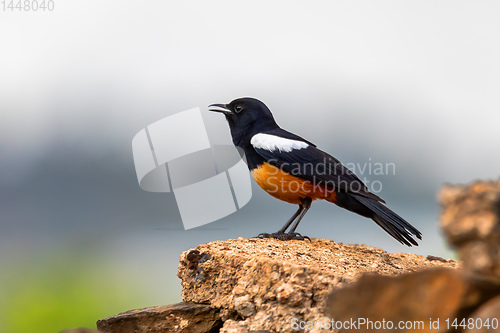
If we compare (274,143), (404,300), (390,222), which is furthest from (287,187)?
(404,300)

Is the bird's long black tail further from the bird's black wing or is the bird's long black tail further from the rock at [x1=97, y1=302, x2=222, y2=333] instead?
the rock at [x1=97, y1=302, x2=222, y2=333]

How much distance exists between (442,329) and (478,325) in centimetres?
18

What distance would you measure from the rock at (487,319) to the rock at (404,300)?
9cm

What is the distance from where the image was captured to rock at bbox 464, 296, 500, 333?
7.32 ft

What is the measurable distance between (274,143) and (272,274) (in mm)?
2251

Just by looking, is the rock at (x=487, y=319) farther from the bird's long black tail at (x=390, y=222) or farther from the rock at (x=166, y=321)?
the bird's long black tail at (x=390, y=222)

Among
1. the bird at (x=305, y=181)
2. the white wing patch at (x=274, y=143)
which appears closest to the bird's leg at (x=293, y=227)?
the bird at (x=305, y=181)

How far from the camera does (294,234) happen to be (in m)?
6.12

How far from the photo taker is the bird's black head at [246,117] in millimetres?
6730

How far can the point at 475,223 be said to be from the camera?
7.63ft

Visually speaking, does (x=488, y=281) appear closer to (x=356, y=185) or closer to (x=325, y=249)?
(x=325, y=249)

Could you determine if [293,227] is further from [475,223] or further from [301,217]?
[475,223]

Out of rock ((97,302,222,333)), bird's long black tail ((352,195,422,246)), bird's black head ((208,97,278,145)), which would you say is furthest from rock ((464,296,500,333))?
bird's black head ((208,97,278,145))

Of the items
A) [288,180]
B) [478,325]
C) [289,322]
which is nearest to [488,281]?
[478,325]
